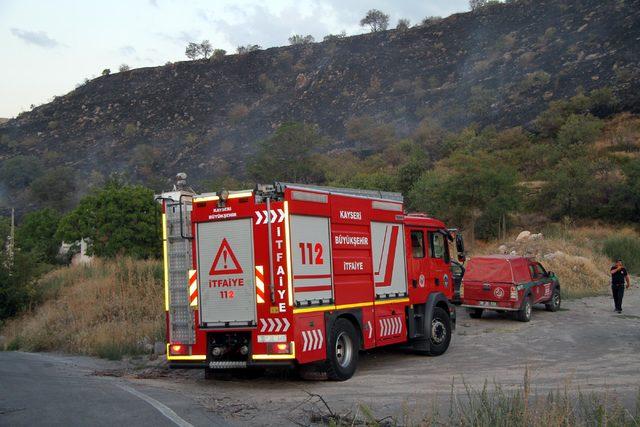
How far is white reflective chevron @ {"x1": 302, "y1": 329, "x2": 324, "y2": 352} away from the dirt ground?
0.67 m

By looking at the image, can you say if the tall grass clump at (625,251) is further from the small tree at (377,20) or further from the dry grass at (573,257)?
the small tree at (377,20)

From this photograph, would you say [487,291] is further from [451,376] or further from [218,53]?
[218,53]

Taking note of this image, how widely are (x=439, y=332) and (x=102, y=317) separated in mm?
9998

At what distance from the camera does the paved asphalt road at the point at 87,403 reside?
26.5 ft

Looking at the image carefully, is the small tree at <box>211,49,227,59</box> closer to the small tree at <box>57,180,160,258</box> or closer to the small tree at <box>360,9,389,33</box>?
the small tree at <box>360,9,389,33</box>

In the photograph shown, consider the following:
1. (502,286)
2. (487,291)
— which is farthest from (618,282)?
(487,291)

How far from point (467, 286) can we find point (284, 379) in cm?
1041

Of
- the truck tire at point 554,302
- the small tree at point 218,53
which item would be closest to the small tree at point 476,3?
the small tree at point 218,53

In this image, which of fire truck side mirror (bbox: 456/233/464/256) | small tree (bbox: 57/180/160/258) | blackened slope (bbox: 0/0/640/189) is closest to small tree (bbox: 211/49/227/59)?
blackened slope (bbox: 0/0/640/189)

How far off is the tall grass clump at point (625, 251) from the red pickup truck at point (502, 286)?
50.3 feet

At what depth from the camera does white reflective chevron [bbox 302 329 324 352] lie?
10.9 m

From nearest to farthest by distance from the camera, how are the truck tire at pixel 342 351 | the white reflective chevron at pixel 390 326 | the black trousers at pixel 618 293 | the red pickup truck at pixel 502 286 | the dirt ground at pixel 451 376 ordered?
the dirt ground at pixel 451 376, the truck tire at pixel 342 351, the white reflective chevron at pixel 390 326, the red pickup truck at pixel 502 286, the black trousers at pixel 618 293

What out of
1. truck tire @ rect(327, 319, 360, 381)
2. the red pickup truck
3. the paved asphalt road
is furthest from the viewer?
the red pickup truck

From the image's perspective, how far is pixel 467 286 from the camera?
21188 millimetres
